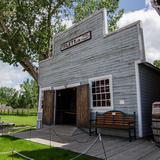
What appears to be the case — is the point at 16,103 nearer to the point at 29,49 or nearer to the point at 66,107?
the point at 29,49

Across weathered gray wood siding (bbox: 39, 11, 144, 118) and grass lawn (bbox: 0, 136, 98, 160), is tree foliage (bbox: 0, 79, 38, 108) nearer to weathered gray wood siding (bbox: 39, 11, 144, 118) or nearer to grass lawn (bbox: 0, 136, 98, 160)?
weathered gray wood siding (bbox: 39, 11, 144, 118)

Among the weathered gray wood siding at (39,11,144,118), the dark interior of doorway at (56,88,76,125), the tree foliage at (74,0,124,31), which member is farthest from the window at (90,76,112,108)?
the tree foliage at (74,0,124,31)

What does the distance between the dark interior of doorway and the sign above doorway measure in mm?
2687

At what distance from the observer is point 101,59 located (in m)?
8.30

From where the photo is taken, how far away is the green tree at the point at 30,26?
15.4m

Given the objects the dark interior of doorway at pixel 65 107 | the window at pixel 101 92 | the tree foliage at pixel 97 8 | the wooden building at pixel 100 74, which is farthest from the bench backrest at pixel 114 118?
the tree foliage at pixel 97 8

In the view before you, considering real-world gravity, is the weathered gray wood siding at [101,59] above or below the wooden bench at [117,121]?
above

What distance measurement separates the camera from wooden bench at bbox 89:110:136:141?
6516 millimetres

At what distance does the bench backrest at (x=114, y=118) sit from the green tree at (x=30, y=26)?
927 centimetres

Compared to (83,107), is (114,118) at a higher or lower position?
lower

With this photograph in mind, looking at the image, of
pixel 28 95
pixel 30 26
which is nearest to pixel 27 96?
pixel 28 95

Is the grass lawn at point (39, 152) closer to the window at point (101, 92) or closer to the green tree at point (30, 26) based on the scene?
the window at point (101, 92)

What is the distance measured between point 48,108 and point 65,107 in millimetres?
1428

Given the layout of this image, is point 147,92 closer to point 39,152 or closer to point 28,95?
point 39,152
